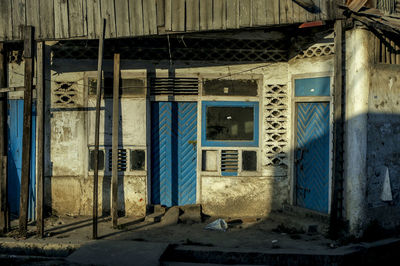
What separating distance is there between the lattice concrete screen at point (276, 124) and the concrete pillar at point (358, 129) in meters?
1.69

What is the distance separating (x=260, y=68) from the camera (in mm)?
8781

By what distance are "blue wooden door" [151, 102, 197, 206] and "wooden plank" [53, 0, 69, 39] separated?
2.39 m

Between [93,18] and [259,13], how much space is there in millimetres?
2936

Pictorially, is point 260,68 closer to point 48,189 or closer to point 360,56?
point 360,56

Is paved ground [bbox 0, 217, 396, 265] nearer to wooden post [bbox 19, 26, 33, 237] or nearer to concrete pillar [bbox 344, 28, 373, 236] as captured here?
wooden post [bbox 19, 26, 33, 237]

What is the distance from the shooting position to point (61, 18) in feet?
24.0

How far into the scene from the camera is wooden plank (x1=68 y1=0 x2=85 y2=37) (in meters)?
7.29

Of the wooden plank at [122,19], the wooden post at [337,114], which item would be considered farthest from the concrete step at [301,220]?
the wooden plank at [122,19]

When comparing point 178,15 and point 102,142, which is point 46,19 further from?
point 102,142

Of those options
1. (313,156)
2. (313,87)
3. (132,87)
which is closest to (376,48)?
(313,87)

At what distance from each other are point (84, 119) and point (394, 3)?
6694 mm

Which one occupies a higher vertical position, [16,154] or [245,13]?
[245,13]

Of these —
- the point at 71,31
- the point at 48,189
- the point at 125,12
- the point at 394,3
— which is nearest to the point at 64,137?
the point at 48,189

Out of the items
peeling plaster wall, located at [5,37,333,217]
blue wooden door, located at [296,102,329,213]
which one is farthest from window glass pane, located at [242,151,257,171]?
blue wooden door, located at [296,102,329,213]
